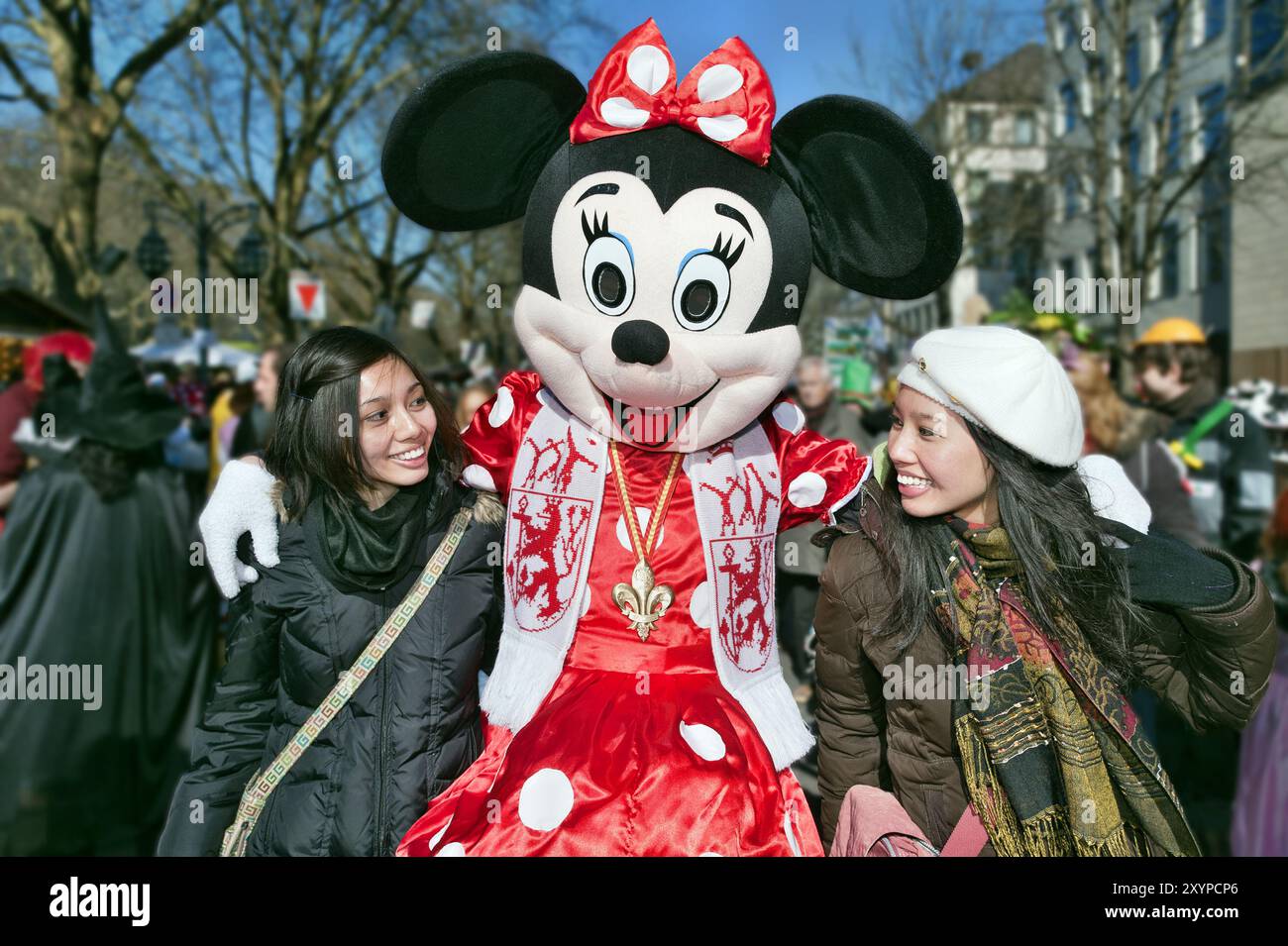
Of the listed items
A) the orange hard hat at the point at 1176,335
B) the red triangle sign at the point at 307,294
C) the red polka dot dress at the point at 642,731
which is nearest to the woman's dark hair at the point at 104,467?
the red polka dot dress at the point at 642,731

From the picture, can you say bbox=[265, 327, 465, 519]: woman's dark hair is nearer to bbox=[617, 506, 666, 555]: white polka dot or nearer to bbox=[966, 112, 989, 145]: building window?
bbox=[617, 506, 666, 555]: white polka dot

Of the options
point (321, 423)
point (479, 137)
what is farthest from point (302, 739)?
point (479, 137)

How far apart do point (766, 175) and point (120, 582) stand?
3.35m

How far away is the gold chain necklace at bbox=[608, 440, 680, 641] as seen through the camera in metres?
2.33

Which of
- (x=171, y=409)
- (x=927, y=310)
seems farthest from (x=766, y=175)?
A: (x=927, y=310)

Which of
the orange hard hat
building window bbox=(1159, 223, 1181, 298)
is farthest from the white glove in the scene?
building window bbox=(1159, 223, 1181, 298)

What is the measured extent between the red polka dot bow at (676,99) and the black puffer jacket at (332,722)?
1162 mm

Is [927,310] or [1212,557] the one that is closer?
[1212,557]

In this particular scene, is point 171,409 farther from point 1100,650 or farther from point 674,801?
point 1100,650

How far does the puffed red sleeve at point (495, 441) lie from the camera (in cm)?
250

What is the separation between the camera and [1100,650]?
221 cm

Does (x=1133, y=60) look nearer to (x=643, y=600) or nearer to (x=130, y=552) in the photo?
(x=130, y=552)

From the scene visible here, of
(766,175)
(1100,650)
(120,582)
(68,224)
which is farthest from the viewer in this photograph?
(68,224)

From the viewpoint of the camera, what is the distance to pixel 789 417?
260cm
